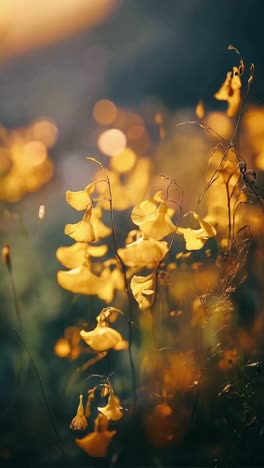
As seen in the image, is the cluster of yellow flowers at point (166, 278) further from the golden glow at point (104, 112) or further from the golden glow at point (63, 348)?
the golden glow at point (104, 112)

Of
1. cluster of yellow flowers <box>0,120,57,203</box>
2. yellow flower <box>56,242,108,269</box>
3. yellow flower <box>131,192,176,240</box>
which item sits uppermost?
yellow flower <box>131,192,176,240</box>

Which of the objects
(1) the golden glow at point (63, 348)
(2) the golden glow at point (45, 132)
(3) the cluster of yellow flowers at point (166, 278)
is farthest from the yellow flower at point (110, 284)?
(2) the golden glow at point (45, 132)

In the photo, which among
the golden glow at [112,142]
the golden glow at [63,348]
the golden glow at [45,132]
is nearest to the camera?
the golden glow at [63,348]

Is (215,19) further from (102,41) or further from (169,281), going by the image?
(169,281)

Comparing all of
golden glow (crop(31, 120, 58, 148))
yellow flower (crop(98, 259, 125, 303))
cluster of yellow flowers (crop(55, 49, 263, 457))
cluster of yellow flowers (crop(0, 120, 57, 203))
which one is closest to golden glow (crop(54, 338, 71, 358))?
cluster of yellow flowers (crop(55, 49, 263, 457))

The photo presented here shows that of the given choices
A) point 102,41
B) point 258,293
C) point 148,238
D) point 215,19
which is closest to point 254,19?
point 215,19

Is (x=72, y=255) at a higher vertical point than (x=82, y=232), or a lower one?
lower

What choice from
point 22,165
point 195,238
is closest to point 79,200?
point 195,238

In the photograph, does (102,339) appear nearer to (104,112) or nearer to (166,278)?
(166,278)

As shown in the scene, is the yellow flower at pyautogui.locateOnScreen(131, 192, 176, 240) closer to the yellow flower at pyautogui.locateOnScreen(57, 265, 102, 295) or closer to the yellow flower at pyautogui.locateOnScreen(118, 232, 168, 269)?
the yellow flower at pyautogui.locateOnScreen(118, 232, 168, 269)

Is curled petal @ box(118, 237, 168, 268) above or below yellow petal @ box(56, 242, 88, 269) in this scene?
above
